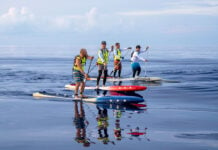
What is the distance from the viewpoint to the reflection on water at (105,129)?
9.79m

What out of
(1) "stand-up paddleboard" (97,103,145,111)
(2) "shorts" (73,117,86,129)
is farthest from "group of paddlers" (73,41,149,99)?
(2) "shorts" (73,117,86,129)

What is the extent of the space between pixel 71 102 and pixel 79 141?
6.67m

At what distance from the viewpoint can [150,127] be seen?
36.9 ft

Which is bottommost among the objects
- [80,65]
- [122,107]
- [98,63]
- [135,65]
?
[122,107]

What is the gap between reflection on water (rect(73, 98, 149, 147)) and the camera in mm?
9789

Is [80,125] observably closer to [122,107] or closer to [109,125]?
[109,125]

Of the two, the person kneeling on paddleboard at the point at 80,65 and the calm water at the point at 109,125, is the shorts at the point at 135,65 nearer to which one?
the calm water at the point at 109,125

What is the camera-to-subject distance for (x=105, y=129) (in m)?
10.9

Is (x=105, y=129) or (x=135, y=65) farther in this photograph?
(x=135, y=65)

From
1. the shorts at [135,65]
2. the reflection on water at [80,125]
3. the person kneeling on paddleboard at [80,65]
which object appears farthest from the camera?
the shorts at [135,65]

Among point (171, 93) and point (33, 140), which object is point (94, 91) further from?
point (33, 140)

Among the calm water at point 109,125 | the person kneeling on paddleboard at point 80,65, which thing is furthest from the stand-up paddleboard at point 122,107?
the person kneeling on paddleboard at point 80,65

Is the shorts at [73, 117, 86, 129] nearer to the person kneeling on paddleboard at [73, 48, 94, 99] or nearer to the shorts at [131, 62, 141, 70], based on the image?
the person kneeling on paddleboard at [73, 48, 94, 99]

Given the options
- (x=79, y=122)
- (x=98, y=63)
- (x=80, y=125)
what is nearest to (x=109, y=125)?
(x=80, y=125)
